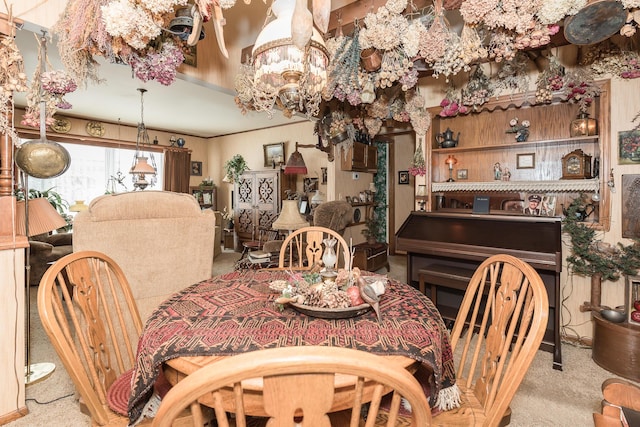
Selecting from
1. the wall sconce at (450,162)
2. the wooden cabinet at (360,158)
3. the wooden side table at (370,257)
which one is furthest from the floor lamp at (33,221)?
the wooden cabinet at (360,158)

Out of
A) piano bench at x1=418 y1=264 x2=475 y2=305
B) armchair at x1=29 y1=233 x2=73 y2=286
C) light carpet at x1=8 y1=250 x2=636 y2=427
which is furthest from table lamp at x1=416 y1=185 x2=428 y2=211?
armchair at x1=29 y1=233 x2=73 y2=286

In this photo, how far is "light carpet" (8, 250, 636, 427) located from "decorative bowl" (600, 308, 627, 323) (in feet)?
1.25

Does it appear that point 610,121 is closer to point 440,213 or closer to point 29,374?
point 440,213

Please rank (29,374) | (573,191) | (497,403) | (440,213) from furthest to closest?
(440,213) < (573,191) < (29,374) < (497,403)

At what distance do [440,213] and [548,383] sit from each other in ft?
5.47

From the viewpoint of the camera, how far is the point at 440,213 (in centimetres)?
332

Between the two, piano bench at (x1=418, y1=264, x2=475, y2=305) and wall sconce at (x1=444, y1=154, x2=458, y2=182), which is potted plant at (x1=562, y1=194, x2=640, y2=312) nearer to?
piano bench at (x1=418, y1=264, x2=475, y2=305)

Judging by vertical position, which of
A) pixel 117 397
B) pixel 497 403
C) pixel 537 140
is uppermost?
pixel 537 140

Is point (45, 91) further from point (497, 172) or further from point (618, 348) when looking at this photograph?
point (618, 348)

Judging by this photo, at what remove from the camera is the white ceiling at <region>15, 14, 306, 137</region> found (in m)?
3.78

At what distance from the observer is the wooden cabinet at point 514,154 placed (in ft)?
9.22

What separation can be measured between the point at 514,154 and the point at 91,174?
7.59 m

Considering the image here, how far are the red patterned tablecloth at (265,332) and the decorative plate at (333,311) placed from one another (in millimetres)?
18

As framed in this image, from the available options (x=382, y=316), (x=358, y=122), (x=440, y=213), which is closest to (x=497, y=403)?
(x=382, y=316)
